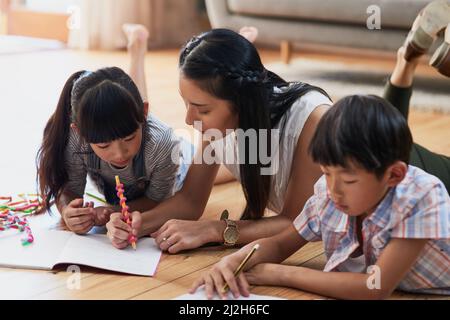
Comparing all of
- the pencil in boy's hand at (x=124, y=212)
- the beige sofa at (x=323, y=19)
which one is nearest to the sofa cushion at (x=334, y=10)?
the beige sofa at (x=323, y=19)

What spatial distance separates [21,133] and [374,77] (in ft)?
6.32

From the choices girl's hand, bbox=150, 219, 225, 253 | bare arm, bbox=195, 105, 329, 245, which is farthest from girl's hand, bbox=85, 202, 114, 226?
bare arm, bbox=195, 105, 329, 245

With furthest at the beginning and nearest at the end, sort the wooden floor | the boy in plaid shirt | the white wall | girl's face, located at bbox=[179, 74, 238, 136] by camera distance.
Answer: the white wall, girl's face, located at bbox=[179, 74, 238, 136], the wooden floor, the boy in plaid shirt

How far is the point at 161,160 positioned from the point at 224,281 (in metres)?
0.43

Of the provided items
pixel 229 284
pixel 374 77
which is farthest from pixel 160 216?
pixel 374 77

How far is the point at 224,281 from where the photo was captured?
1.25 metres

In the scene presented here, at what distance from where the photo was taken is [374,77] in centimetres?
373

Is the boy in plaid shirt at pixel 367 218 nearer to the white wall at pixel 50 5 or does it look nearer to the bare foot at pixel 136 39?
the bare foot at pixel 136 39

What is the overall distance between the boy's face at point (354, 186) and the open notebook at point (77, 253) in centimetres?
40

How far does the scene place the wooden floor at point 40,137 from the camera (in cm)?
130

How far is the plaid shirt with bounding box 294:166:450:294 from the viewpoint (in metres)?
1.17

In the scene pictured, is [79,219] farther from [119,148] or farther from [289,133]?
[289,133]

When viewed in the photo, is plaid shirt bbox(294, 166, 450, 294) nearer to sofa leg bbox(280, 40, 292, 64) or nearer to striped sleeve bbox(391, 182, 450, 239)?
striped sleeve bbox(391, 182, 450, 239)
